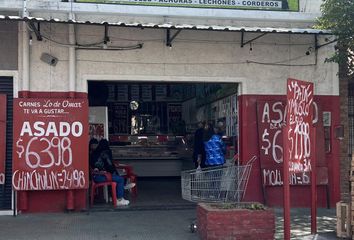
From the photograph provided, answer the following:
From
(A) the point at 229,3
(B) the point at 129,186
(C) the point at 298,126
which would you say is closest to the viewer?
(C) the point at 298,126

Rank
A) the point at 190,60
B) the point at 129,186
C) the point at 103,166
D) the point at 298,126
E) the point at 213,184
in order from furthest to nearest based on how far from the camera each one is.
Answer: the point at 129,186
the point at 103,166
the point at 190,60
the point at 213,184
the point at 298,126

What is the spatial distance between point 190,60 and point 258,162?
261 cm

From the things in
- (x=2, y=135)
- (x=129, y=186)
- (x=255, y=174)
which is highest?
(x=2, y=135)

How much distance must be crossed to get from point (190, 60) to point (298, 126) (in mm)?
3458

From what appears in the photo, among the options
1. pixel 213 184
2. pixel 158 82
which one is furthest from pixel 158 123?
pixel 213 184

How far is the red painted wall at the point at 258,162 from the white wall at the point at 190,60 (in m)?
0.24

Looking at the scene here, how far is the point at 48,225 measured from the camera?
29.8ft

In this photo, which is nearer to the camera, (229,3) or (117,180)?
(229,3)

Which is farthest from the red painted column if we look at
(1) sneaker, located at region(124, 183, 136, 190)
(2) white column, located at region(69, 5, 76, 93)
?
(1) sneaker, located at region(124, 183, 136, 190)

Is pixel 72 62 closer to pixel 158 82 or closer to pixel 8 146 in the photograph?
pixel 158 82

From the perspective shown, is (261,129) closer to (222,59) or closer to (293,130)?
(222,59)

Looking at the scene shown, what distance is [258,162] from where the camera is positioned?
36.0 ft

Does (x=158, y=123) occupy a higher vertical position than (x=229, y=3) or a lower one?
lower

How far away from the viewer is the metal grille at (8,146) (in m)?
10.1
